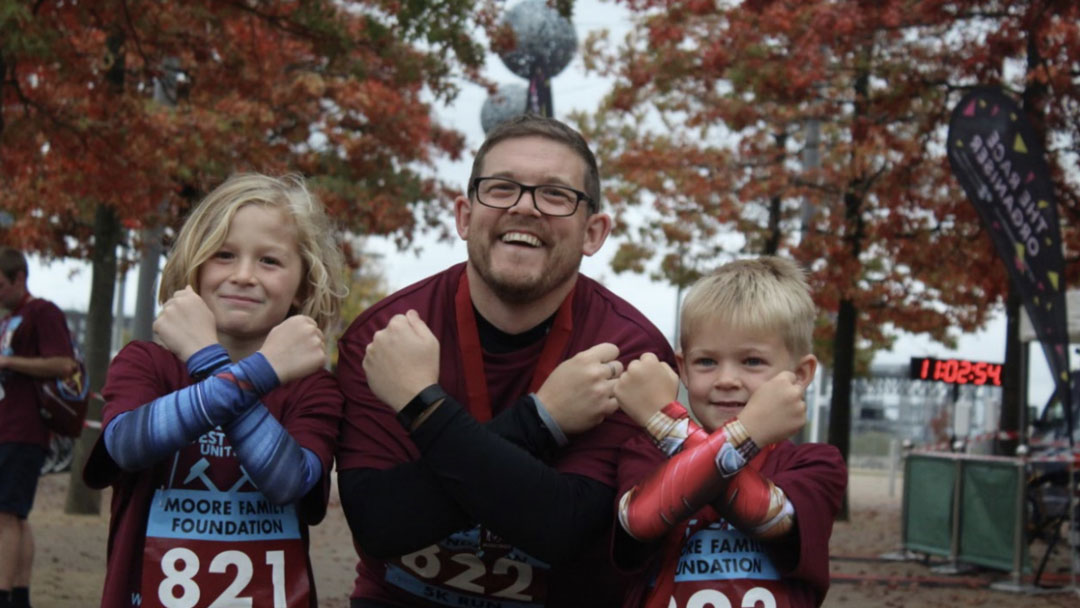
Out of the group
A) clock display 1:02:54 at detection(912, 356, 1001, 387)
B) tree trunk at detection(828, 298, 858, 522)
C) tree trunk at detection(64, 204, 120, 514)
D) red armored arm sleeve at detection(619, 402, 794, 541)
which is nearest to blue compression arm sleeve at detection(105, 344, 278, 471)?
red armored arm sleeve at detection(619, 402, 794, 541)

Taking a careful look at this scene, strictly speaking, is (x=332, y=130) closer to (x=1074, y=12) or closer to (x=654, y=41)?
(x=654, y=41)

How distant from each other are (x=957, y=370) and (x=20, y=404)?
12.2 metres

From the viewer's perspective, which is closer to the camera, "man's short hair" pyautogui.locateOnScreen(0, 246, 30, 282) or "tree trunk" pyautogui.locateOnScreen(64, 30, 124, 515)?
"man's short hair" pyautogui.locateOnScreen(0, 246, 30, 282)

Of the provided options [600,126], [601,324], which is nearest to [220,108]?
[601,324]

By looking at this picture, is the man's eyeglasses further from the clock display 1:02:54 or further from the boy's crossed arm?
the clock display 1:02:54

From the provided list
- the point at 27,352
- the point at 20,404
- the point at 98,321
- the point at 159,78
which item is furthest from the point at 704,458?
the point at 98,321

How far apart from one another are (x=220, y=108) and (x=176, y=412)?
37.7 feet

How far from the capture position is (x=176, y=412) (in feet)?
9.12

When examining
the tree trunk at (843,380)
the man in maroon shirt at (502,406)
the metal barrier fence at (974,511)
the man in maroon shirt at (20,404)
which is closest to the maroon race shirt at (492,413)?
the man in maroon shirt at (502,406)

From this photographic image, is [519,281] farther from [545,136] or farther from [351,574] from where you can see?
[351,574]

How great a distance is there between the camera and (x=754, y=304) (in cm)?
307

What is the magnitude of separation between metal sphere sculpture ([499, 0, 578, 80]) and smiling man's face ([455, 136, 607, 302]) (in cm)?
967

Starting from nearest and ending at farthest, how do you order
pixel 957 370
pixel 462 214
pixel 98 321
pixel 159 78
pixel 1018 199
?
1. pixel 462 214
2. pixel 1018 199
3. pixel 159 78
4. pixel 98 321
5. pixel 957 370

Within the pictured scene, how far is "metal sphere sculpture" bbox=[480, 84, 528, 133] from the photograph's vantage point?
1641 centimetres
